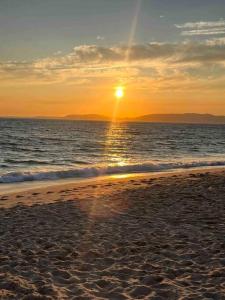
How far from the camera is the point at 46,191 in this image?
18734 millimetres

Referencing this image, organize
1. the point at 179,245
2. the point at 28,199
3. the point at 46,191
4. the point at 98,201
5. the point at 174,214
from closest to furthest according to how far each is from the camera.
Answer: the point at 179,245, the point at 174,214, the point at 98,201, the point at 28,199, the point at 46,191

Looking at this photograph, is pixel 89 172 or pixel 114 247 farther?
pixel 89 172

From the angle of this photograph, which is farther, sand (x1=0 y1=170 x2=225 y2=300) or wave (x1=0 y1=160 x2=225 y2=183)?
wave (x1=0 y1=160 x2=225 y2=183)

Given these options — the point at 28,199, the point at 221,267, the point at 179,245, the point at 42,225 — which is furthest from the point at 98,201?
the point at 221,267

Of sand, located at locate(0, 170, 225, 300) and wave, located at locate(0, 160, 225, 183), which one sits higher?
sand, located at locate(0, 170, 225, 300)

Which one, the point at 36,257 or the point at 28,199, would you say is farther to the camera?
the point at 28,199

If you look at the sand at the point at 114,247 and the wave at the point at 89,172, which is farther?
the wave at the point at 89,172

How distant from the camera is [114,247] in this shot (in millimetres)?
9227

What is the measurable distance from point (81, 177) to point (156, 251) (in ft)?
55.9

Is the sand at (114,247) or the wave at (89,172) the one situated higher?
the sand at (114,247)

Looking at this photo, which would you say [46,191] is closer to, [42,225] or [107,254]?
[42,225]

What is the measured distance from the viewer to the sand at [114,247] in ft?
22.8

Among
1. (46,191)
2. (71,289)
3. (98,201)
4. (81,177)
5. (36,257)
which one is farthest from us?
(81,177)

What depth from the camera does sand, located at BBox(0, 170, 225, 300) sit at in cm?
694
